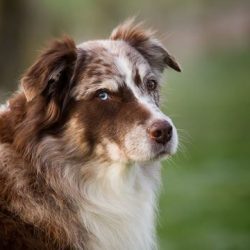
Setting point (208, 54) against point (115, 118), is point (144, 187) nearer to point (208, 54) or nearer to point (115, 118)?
point (115, 118)

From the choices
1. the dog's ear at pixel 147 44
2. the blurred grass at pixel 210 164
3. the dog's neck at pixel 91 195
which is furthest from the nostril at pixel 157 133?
the blurred grass at pixel 210 164

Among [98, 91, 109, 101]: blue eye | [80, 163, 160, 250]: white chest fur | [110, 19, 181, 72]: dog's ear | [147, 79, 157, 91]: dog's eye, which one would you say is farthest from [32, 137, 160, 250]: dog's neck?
[110, 19, 181, 72]: dog's ear

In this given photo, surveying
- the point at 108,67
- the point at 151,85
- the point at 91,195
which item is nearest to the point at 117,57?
the point at 108,67

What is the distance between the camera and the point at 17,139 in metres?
6.79

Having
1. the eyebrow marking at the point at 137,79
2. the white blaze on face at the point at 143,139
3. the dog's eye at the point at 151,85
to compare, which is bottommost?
the white blaze on face at the point at 143,139

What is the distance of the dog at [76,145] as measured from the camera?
21.9 feet

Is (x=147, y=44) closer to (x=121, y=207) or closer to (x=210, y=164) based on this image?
(x=121, y=207)

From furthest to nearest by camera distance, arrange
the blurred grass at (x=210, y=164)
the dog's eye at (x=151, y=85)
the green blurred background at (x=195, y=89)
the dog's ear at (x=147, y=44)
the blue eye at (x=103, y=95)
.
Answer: the green blurred background at (x=195, y=89), the blurred grass at (x=210, y=164), the dog's ear at (x=147, y=44), the dog's eye at (x=151, y=85), the blue eye at (x=103, y=95)

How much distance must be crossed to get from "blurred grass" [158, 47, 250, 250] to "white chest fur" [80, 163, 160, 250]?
2.61 feet

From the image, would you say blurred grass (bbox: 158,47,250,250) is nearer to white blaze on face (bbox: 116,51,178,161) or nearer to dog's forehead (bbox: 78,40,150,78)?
dog's forehead (bbox: 78,40,150,78)

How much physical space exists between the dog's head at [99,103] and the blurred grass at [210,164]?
112 centimetres

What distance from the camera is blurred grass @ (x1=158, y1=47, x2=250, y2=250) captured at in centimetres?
1160

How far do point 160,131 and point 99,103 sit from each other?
0.52m

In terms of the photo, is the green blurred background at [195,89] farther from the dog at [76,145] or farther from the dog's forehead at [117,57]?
the dog at [76,145]
